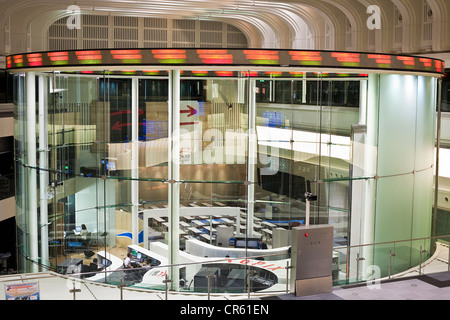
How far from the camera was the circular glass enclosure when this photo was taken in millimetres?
10195

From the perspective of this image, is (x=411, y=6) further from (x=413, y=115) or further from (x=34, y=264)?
(x=34, y=264)

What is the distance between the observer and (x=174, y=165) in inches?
411

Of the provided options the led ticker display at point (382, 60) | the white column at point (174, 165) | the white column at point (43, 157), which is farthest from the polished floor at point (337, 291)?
the led ticker display at point (382, 60)

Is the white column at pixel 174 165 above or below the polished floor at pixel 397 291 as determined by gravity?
above

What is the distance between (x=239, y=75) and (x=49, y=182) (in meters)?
4.43

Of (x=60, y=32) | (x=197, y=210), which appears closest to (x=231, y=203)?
(x=197, y=210)

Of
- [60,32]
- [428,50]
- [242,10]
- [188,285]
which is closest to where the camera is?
[188,285]

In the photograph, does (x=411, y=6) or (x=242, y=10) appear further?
(x=242, y=10)

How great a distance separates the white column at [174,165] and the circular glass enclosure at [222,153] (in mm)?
20

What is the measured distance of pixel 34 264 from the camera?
12273mm

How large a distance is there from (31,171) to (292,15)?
2421 centimetres

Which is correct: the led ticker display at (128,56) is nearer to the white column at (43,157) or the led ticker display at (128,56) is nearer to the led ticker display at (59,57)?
the led ticker display at (59,57)

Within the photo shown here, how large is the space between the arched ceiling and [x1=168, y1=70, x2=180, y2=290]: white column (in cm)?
1357

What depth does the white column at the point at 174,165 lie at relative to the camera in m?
10.3
